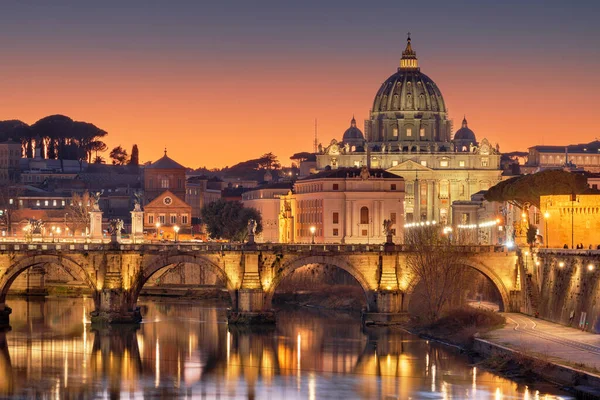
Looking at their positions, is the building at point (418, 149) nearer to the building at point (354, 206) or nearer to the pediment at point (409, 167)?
the pediment at point (409, 167)

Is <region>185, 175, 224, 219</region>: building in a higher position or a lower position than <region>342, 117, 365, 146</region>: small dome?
→ lower

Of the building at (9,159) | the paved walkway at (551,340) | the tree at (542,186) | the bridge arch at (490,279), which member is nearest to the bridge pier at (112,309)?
the bridge arch at (490,279)

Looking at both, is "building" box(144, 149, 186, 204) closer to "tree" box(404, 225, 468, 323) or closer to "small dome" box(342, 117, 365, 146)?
"small dome" box(342, 117, 365, 146)

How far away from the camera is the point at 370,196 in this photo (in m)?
140

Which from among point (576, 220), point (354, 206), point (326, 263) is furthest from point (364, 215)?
point (576, 220)

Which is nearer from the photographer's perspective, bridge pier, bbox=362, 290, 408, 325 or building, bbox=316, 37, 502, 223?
bridge pier, bbox=362, 290, 408, 325

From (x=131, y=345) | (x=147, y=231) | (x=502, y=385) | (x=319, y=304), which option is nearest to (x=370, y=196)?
(x=147, y=231)

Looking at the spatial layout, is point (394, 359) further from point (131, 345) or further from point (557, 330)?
point (131, 345)

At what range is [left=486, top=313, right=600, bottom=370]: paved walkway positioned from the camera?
5628cm

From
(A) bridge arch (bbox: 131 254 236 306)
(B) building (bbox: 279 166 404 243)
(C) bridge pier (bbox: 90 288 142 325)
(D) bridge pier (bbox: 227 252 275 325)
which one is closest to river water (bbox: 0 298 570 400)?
(C) bridge pier (bbox: 90 288 142 325)

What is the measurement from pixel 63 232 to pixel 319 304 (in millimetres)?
57842

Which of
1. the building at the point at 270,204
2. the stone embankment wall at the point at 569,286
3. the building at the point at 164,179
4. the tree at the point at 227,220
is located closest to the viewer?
the stone embankment wall at the point at 569,286

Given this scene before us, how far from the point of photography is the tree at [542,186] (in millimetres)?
87688

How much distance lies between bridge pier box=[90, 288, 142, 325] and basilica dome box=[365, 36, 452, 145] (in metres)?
117
